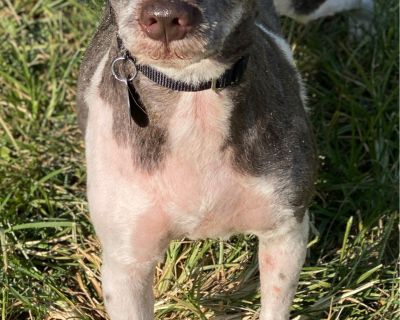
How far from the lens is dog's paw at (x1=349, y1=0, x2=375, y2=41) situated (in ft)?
18.4

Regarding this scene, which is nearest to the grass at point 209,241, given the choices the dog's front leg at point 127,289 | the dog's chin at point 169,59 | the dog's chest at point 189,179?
the dog's front leg at point 127,289

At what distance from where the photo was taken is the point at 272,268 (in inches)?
143

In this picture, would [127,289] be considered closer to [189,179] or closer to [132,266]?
[132,266]

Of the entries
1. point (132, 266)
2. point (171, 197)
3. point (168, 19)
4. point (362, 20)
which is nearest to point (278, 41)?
point (171, 197)

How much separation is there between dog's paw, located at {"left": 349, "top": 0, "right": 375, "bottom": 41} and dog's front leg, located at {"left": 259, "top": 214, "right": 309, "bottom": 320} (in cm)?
233

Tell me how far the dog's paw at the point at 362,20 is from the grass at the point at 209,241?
53 millimetres

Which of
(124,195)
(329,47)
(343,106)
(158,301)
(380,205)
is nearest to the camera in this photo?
(124,195)

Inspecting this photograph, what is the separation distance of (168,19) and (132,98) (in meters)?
0.63

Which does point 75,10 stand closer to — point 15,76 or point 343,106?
point 15,76

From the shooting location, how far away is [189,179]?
3227 mm

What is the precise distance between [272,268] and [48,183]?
1.63 metres

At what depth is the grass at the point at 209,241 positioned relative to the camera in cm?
418

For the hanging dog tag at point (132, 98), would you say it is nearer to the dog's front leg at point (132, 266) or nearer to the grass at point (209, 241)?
Answer: the dog's front leg at point (132, 266)

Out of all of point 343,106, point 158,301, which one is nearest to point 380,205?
point 343,106
